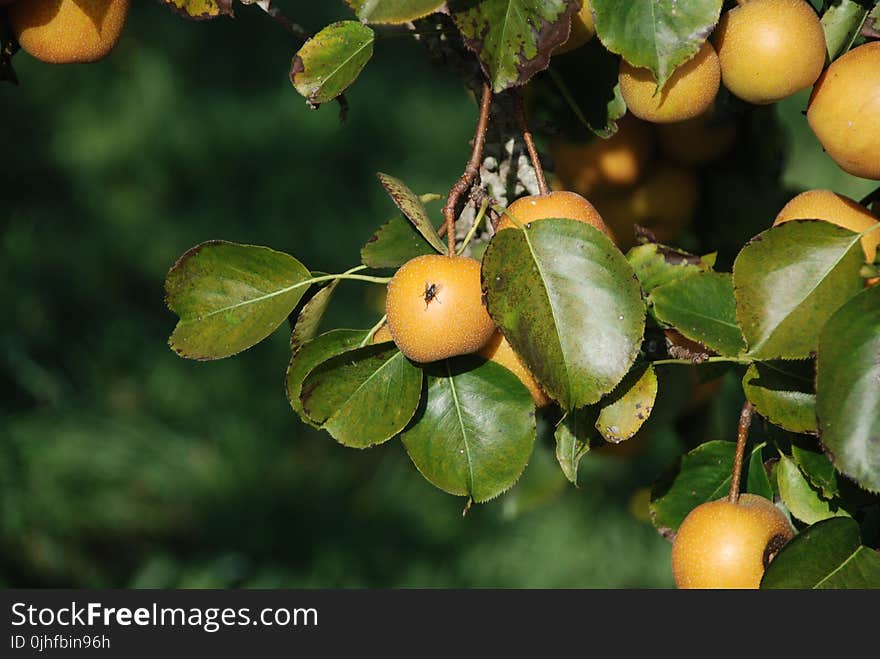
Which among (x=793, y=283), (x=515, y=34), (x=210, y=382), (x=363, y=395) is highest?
(x=515, y=34)

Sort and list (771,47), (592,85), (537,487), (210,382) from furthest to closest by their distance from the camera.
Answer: (210,382) → (537,487) → (592,85) → (771,47)

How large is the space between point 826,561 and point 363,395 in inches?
12.1

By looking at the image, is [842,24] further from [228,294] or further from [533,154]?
[228,294]

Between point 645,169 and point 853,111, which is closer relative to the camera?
point 853,111

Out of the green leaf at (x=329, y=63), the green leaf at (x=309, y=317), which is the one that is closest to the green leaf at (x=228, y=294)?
the green leaf at (x=309, y=317)

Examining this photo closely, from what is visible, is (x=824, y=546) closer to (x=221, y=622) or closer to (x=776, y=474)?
(x=776, y=474)

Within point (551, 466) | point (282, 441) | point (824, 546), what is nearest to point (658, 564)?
point (551, 466)

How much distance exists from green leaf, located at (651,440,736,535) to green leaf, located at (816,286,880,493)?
205 millimetres

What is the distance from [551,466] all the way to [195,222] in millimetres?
1178

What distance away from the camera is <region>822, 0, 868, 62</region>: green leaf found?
28.3 inches

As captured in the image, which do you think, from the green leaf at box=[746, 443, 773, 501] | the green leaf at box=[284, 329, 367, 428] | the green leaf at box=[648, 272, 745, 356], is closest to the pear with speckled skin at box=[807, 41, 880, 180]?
the green leaf at box=[648, 272, 745, 356]

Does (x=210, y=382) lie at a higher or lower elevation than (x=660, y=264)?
lower

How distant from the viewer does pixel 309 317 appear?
757 mm

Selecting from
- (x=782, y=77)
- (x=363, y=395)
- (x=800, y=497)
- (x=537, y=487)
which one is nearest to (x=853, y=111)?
(x=782, y=77)
